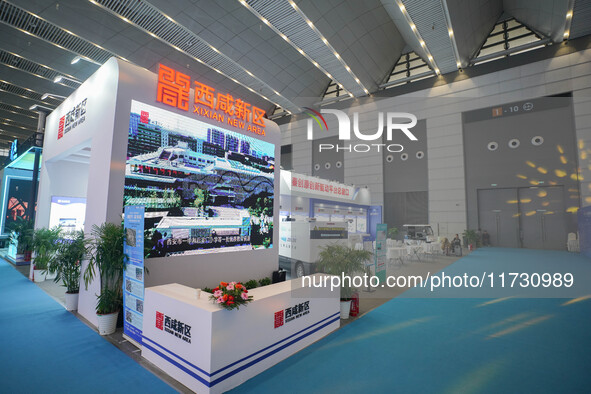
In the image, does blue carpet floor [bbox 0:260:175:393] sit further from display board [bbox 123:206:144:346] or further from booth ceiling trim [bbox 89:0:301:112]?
booth ceiling trim [bbox 89:0:301:112]

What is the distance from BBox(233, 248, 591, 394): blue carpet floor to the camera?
2363 mm

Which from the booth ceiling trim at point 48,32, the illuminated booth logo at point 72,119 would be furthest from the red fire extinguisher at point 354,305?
the booth ceiling trim at point 48,32

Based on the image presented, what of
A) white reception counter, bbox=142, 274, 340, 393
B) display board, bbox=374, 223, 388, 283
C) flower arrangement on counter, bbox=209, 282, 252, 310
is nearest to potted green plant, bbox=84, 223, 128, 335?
white reception counter, bbox=142, 274, 340, 393

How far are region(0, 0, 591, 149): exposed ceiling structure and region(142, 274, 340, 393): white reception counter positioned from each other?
314 inches

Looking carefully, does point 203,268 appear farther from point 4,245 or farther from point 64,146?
point 4,245

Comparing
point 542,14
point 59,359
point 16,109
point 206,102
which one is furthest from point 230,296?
point 16,109

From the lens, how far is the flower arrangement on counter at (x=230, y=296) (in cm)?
229

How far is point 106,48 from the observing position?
1042 centimetres

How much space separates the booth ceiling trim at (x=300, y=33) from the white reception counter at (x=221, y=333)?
30.8ft

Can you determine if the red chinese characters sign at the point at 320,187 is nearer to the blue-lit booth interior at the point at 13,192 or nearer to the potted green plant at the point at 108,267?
the potted green plant at the point at 108,267

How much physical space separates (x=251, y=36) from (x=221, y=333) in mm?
12162

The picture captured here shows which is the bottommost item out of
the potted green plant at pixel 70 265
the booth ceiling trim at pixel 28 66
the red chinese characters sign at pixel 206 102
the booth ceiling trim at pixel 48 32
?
the potted green plant at pixel 70 265

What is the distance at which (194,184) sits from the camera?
458 centimetres

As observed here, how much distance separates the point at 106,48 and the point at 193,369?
12.3m
